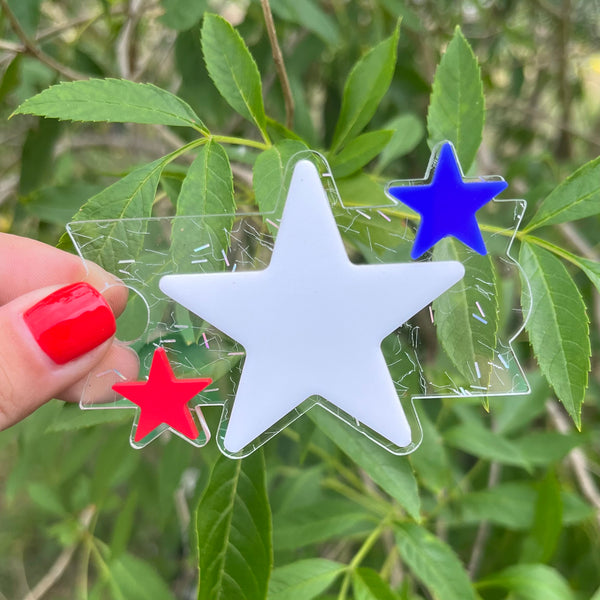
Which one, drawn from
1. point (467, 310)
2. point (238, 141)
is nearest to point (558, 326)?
point (467, 310)

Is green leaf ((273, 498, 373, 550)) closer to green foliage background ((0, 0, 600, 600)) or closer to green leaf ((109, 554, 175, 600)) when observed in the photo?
green foliage background ((0, 0, 600, 600))

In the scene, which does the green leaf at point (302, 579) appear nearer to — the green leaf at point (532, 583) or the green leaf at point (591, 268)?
the green leaf at point (532, 583)

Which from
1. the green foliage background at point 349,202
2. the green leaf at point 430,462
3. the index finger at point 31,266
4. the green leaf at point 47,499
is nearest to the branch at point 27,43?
the green foliage background at point 349,202

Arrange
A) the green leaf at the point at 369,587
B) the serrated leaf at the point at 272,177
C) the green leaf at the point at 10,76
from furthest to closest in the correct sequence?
the green leaf at the point at 10,76 → the green leaf at the point at 369,587 → the serrated leaf at the point at 272,177

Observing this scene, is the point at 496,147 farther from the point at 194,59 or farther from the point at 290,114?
the point at 290,114

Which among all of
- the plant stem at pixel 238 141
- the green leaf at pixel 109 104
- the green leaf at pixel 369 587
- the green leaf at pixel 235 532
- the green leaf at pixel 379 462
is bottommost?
the green leaf at pixel 369 587

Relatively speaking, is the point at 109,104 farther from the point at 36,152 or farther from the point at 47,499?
the point at 47,499

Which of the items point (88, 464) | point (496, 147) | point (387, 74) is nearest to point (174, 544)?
point (88, 464)
